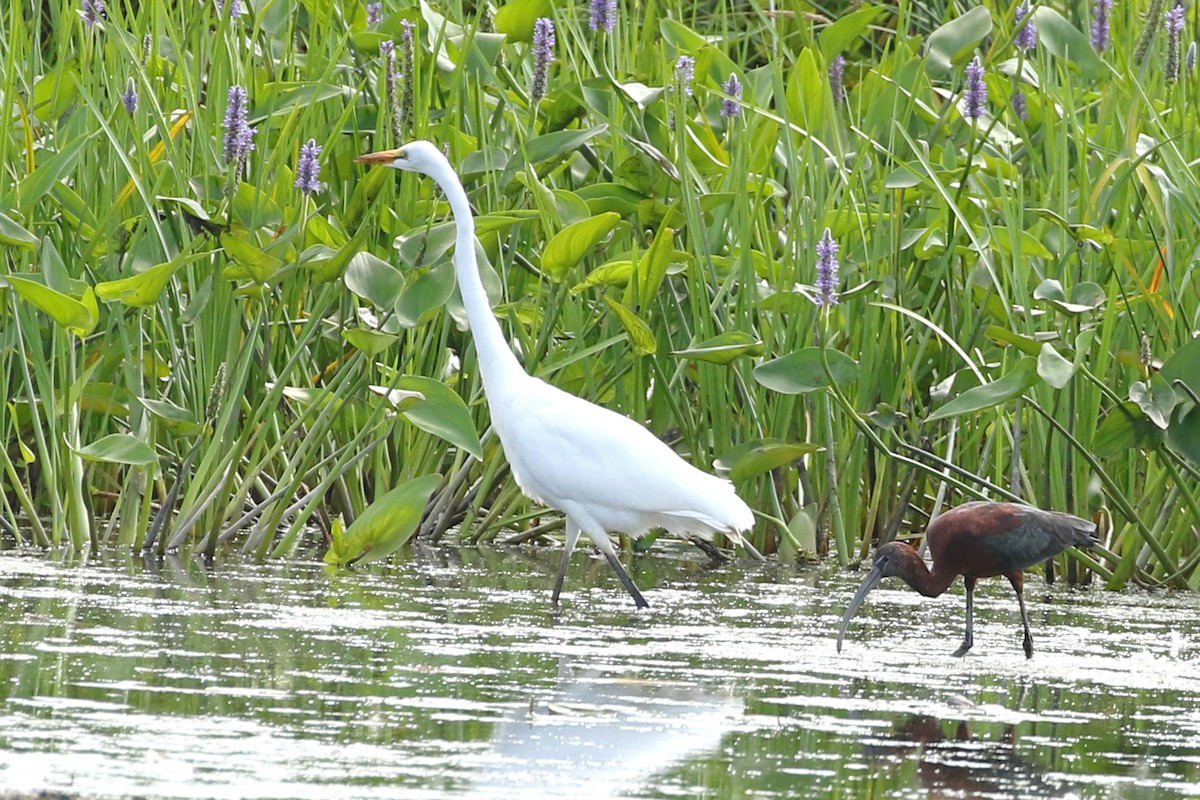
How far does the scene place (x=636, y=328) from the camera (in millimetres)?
5590

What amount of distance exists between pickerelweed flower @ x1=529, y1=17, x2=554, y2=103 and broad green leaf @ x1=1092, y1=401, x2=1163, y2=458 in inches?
80.8

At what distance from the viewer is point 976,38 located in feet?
22.0

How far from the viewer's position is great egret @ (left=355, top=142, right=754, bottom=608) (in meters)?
5.39

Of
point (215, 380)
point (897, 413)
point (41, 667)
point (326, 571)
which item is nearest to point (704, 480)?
point (897, 413)

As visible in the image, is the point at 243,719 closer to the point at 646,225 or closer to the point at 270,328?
the point at 270,328

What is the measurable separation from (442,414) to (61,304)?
111 cm

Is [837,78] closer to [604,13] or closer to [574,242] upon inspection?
[604,13]

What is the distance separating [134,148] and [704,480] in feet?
7.65

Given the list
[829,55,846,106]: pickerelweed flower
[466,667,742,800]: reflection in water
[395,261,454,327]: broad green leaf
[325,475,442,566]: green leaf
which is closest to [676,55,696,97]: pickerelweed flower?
[829,55,846,106]: pickerelweed flower

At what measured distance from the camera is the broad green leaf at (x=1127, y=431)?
17.1 ft

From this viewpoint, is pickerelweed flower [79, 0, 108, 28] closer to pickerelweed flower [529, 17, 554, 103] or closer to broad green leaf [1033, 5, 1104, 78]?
pickerelweed flower [529, 17, 554, 103]

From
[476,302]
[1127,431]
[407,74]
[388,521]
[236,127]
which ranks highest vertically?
[407,74]

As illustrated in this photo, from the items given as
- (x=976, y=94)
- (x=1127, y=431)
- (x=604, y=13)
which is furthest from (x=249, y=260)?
(x=1127, y=431)

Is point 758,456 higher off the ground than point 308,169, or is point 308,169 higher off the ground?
point 308,169
